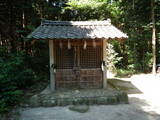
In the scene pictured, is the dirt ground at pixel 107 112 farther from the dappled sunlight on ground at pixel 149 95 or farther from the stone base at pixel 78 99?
the stone base at pixel 78 99

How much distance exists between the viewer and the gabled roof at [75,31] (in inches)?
244

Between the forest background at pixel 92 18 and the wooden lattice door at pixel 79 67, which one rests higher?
the forest background at pixel 92 18

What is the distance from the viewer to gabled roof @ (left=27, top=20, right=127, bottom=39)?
20.4ft

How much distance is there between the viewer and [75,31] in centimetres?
685

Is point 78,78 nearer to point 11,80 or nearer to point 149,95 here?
point 11,80

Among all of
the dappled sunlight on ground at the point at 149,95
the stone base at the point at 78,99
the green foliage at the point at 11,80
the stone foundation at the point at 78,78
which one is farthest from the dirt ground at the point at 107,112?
the stone foundation at the point at 78,78

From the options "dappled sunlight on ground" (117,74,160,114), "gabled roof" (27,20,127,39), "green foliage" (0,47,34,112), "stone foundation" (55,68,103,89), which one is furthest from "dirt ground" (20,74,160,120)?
"gabled roof" (27,20,127,39)

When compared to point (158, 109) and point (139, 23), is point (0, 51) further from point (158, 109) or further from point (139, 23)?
point (139, 23)

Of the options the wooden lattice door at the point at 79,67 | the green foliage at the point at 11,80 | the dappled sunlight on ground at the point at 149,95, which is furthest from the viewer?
the wooden lattice door at the point at 79,67

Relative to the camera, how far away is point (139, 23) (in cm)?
1178

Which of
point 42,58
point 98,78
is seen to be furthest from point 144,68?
point 42,58

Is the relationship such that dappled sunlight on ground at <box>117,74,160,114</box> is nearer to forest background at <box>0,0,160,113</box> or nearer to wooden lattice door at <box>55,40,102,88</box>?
wooden lattice door at <box>55,40,102,88</box>

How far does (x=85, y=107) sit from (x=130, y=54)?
299 inches

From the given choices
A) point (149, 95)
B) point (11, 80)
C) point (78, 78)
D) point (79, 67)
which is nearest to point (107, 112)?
point (78, 78)
